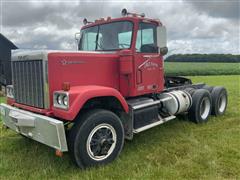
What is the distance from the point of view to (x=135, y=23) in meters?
5.57

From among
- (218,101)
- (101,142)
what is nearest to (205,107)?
(218,101)

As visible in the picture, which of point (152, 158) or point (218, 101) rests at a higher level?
point (218, 101)

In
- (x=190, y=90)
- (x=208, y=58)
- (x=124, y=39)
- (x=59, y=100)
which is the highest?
(x=124, y=39)

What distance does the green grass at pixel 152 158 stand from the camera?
14.2ft

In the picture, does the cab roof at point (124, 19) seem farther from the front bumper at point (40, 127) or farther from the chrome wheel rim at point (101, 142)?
the front bumper at point (40, 127)

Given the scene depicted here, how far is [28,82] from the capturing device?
477cm

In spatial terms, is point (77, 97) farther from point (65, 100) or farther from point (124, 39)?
point (124, 39)

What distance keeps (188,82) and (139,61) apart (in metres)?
3.61

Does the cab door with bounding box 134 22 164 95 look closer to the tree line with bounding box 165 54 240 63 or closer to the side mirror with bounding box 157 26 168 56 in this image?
the side mirror with bounding box 157 26 168 56

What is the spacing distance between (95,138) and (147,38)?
2.49 metres

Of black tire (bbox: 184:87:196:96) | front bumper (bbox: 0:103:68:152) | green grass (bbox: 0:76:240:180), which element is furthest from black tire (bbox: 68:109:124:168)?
black tire (bbox: 184:87:196:96)

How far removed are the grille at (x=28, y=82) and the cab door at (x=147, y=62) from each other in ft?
6.25

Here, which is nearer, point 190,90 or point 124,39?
point 124,39

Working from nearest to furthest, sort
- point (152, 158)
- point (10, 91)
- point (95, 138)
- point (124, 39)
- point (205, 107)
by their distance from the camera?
1. point (95, 138)
2. point (152, 158)
3. point (124, 39)
4. point (10, 91)
5. point (205, 107)
